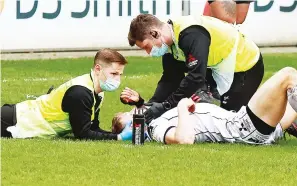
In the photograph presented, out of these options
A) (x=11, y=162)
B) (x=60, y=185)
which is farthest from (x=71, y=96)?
(x=60, y=185)

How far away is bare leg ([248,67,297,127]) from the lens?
10.7 metres

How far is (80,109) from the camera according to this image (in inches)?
445

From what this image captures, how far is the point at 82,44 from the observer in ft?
63.5

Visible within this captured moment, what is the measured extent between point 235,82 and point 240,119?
973mm

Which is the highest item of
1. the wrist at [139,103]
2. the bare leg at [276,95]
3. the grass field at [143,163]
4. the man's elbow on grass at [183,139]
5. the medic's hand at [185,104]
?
the bare leg at [276,95]

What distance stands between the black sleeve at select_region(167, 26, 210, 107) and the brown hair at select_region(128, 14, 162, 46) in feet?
0.91

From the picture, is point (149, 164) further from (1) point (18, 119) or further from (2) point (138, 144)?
(1) point (18, 119)

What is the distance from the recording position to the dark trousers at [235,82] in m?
11.9

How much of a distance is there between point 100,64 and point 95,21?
781cm

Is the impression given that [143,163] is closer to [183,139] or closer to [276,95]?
[183,139]

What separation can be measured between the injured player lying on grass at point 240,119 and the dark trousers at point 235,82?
24.4 inches

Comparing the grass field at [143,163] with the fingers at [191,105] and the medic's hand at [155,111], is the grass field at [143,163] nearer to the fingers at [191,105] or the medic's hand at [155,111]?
the fingers at [191,105]

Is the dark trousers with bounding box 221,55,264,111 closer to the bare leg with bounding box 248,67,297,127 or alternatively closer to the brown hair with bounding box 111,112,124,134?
the brown hair with bounding box 111,112,124,134

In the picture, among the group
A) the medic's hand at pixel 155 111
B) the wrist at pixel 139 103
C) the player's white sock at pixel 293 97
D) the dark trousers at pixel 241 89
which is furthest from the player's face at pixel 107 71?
the player's white sock at pixel 293 97
